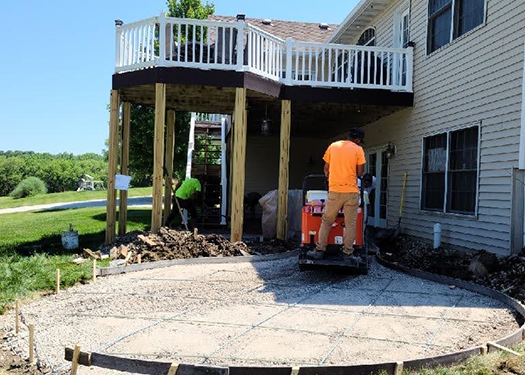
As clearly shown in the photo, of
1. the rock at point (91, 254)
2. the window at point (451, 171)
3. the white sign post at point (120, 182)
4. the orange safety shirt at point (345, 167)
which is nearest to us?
the orange safety shirt at point (345, 167)

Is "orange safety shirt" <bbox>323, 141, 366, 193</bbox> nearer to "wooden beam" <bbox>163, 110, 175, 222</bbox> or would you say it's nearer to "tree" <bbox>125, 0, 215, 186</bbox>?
"wooden beam" <bbox>163, 110, 175, 222</bbox>

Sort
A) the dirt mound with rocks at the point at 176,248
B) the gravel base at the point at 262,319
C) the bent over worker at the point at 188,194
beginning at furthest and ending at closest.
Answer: the bent over worker at the point at 188,194, the dirt mound with rocks at the point at 176,248, the gravel base at the point at 262,319

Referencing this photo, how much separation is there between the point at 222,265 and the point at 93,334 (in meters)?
3.70

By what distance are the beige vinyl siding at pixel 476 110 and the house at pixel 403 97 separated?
3 cm

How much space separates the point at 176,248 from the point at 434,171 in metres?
5.30

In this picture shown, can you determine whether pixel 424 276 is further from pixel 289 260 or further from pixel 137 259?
pixel 137 259

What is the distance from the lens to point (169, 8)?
1839cm

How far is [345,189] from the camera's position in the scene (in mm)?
6270

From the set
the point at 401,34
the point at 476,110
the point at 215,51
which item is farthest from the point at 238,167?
the point at 401,34

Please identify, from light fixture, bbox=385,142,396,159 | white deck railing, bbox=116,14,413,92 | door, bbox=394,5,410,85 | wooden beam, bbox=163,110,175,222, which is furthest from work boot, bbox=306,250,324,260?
wooden beam, bbox=163,110,175,222

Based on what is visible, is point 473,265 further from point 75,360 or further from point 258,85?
point 75,360

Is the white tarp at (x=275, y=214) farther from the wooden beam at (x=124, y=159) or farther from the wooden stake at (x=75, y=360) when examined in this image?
the wooden stake at (x=75, y=360)

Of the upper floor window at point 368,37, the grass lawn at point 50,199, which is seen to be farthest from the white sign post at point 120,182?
the grass lawn at point 50,199

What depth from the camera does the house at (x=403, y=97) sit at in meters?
7.44
